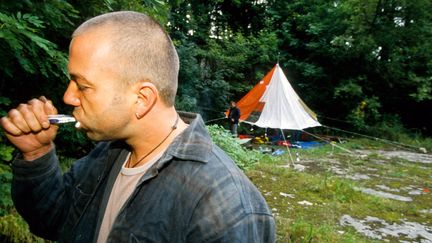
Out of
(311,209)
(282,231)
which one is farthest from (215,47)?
(282,231)

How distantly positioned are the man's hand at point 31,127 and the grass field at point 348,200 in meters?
2.91

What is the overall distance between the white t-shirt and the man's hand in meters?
0.37

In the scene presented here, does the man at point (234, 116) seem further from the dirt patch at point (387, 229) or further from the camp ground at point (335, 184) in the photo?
the dirt patch at point (387, 229)

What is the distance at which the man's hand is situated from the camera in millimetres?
1372

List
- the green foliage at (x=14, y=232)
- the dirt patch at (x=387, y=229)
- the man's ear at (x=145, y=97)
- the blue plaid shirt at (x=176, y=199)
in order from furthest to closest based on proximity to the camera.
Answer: the dirt patch at (x=387, y=229) → the green foliage at (x=14, y=232) → the man's ear at (x=145, y=97) → the blue plaid shirt at (x=176, y=199)

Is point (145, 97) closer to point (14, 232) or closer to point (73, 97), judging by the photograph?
point (73, 97)

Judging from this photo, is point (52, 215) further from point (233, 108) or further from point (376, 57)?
point (376, 57)

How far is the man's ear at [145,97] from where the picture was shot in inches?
52.0

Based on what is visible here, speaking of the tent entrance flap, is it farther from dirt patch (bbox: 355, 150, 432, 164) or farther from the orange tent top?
dirt patch (bbox: 355, 150, 432, 164)

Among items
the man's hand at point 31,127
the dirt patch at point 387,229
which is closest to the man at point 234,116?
the dirt patch at point 387,229

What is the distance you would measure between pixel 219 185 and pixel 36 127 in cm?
78

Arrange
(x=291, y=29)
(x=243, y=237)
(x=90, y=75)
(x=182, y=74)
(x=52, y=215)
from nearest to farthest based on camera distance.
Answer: (x=243, y=237), (x=90, y=75), (x=52, y=215), (x=182, y=74), (x=291, y=29)

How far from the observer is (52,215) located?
1.58m

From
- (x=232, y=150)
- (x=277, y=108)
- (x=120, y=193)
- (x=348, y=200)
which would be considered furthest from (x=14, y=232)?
(x=277, y=108)
